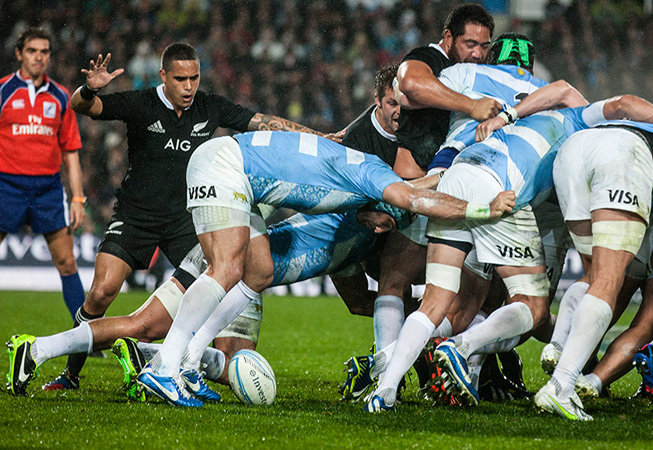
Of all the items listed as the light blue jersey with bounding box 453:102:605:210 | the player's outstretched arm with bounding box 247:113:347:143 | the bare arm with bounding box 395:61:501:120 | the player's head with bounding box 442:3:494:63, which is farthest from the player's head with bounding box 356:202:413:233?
the player's head with bounding box 442:3:494:63

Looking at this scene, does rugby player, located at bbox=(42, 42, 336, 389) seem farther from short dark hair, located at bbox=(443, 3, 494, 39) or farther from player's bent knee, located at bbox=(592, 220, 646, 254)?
player's bent knee, located at bbox=(592, 220, 646, 254)

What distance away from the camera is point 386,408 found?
4.23m

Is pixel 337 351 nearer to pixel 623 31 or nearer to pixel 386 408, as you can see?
pixel 386 408

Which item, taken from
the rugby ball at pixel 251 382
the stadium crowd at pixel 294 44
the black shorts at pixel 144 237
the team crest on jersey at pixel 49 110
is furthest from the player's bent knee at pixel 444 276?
the stadium crowd at pixel 294 44

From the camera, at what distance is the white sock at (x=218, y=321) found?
4.56m

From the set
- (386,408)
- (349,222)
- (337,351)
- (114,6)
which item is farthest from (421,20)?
(386,408)

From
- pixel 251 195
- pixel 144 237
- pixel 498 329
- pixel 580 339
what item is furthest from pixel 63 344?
pixel 580 339

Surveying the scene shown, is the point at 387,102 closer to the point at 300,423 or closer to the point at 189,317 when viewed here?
the point at 189,317

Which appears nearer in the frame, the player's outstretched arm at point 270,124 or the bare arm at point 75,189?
the player's outstretched arm at point 270,124

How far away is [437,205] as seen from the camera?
171 inches

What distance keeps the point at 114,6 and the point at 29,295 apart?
7.41 m

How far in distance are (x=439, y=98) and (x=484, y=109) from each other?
0.97 feet

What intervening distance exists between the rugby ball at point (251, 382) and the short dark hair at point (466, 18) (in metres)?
2.71

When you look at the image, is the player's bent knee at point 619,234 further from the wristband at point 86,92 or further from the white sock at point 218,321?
the wristband at point 86,92
